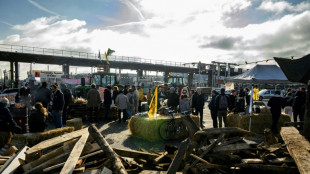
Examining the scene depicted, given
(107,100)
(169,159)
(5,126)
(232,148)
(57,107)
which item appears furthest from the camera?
(107,100)

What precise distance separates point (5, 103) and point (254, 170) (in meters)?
6.63

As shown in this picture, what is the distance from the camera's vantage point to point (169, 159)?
14.2ft

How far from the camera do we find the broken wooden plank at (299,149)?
277 centimetres

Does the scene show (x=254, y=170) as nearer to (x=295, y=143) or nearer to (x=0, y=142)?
(x=295, y=143)

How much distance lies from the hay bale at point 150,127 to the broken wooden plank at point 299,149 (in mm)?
4097

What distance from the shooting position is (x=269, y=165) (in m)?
3.46

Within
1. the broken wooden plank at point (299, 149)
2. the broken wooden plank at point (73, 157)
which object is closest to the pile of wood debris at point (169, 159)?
the broken wooden plank at point (73, 157)

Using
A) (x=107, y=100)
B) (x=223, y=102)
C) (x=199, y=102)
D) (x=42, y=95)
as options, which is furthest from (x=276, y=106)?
(x=42, y=95)

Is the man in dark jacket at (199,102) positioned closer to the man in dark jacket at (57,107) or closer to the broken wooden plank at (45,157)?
the man in dark jacket at (57,107)

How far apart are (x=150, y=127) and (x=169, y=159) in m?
3.68

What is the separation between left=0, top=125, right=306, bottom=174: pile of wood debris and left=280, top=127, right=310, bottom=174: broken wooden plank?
0.25 meters

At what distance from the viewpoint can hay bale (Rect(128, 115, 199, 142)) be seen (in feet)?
26.1

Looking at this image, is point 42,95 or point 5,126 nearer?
point 5,126

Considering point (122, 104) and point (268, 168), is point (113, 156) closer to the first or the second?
point (268, 168)
